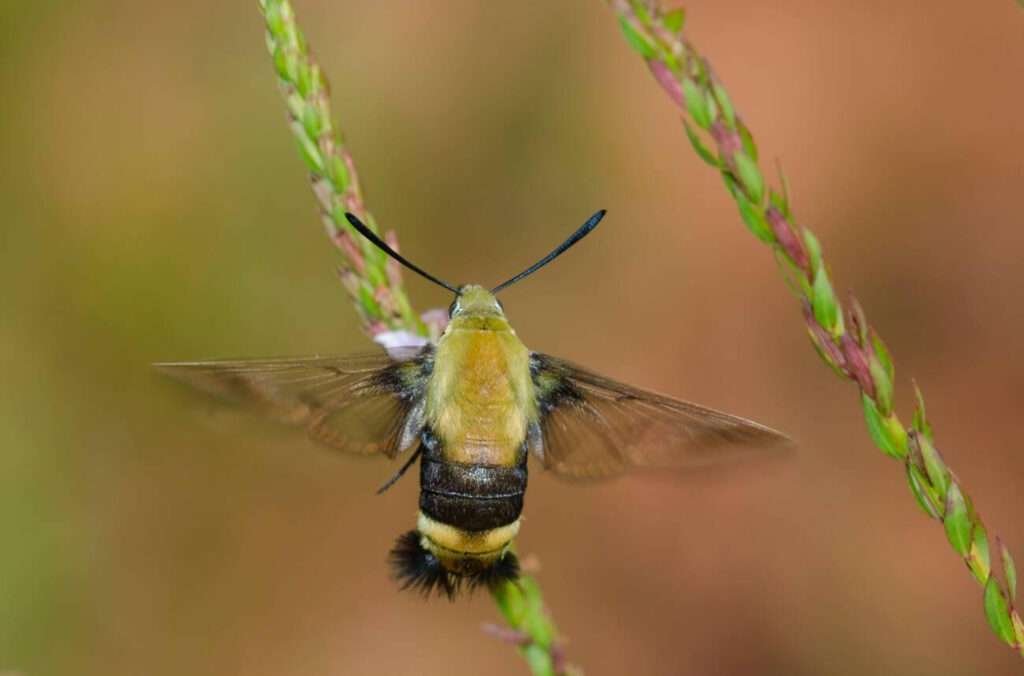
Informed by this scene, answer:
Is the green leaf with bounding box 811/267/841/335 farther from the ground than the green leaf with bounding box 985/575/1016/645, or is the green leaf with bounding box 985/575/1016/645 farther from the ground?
the green leaf with bounding box 811/267/841/335

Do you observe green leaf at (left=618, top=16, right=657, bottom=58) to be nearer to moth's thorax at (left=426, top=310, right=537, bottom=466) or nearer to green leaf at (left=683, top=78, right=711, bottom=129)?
green leaf at (left=683, top=78, right=711, bottom=129)

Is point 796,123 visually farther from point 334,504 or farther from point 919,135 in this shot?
point 334,504

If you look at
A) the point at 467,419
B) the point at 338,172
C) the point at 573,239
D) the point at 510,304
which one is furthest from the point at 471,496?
the point at 510,304

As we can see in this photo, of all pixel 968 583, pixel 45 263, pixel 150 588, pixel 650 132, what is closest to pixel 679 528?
pixel 968 583

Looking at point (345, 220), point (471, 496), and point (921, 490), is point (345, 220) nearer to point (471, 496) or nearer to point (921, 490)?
point (471, 496)

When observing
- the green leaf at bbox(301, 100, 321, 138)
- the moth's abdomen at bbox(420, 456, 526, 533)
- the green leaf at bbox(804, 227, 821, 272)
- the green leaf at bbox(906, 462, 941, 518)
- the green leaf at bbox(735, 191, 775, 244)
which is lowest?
the green leaf at bbox(906, 462, 941, 518)

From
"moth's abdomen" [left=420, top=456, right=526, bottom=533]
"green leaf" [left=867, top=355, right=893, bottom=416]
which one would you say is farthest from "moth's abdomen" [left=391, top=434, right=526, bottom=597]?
"green leaf" [left=867, top=355, right=893, bottom=416]

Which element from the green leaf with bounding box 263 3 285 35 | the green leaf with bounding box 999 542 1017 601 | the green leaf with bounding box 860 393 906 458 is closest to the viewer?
the green leaf with bounding box 999 542 1017 601

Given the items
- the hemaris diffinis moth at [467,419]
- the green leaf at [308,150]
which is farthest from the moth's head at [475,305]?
the green leaf at [308,150]
